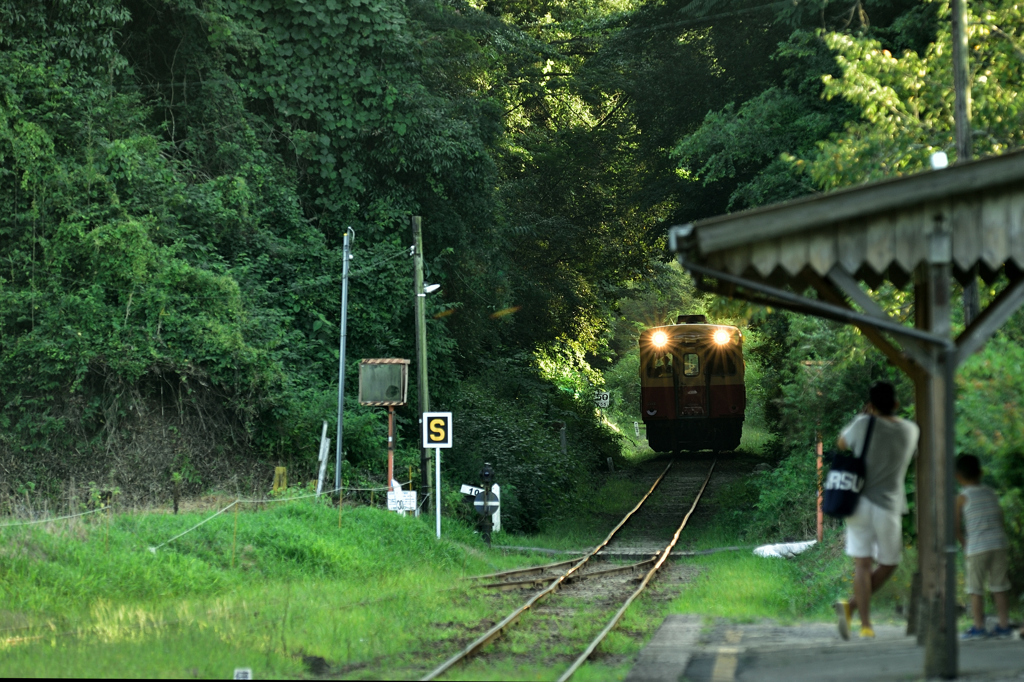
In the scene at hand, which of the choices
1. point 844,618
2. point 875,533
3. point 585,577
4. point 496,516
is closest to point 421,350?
point 496,516

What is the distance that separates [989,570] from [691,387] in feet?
77.3

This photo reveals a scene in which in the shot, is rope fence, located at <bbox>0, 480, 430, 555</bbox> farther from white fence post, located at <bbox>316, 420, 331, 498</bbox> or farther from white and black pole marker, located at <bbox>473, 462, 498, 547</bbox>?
white and black pole marker, located at <bbox>473, 462, 498, 547</bbox>

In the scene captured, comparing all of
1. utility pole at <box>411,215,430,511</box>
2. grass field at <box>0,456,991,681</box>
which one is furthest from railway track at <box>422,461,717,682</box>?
utility pole at <box>411,215,430,511</box>

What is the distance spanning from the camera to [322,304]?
2392 cm

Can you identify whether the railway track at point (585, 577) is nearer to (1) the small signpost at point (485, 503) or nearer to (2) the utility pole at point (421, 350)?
(1) the small signpost at point (485, 503)

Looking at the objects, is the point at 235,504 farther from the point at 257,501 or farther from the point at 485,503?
the point at 485,503

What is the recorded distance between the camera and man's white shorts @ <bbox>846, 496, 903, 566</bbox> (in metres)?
7.68

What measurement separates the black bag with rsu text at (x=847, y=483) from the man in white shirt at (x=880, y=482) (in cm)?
3

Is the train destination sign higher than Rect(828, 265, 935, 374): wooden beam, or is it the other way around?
Rect(828, 265, 935, 374): wooden beam

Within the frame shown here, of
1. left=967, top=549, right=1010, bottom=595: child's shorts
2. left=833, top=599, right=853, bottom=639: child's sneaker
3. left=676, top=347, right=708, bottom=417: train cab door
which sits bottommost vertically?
left=833, top=599, right=853, bottom=639: child's sneaker

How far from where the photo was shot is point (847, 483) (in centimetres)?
761

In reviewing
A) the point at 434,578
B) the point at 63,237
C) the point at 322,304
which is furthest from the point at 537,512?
the point at 63,237

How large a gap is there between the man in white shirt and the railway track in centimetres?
286

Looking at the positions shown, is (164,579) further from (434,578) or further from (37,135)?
(37,135)
